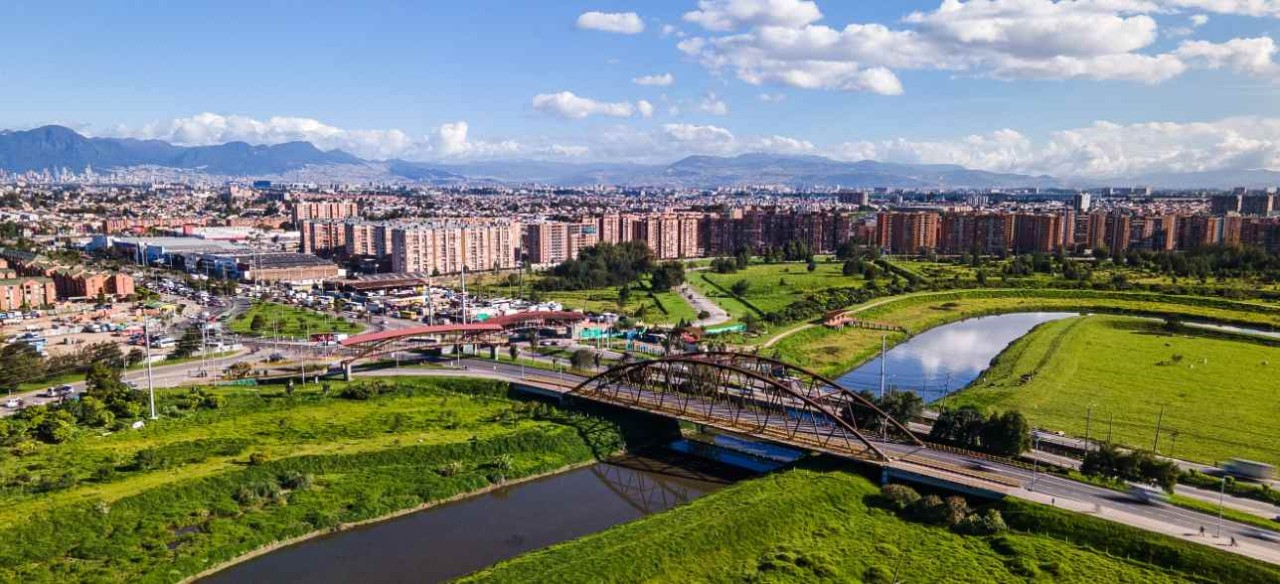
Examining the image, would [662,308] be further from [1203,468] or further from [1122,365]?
[1203,468]

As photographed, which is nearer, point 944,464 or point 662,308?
point 944,464

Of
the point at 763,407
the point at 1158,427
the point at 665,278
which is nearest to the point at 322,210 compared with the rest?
the point at 665,278

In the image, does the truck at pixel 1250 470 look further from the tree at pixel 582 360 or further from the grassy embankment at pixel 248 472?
the tree at pixel 582 360

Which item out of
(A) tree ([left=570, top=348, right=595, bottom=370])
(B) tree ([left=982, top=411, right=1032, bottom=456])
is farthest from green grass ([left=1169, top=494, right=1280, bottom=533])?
(A) tree ([left=570, top=348, right=595, bottom=370])

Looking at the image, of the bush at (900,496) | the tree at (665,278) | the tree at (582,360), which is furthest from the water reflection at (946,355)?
the tree at (665,278)

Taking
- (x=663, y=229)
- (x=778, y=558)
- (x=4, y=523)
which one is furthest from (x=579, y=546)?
(x=663, y=229)

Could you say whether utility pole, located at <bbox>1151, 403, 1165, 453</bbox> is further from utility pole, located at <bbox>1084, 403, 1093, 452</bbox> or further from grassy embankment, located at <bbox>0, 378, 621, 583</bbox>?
grassy embankment, located at <bbox>0, 378, 621, 583</bbox>
